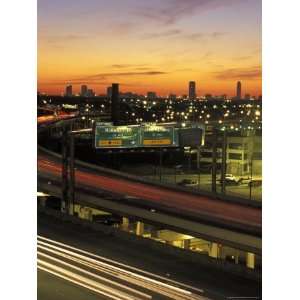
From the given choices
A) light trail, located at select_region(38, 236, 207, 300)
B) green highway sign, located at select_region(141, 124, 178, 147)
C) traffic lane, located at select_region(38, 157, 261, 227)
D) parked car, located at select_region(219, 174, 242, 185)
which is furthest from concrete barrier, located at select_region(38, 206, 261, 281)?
parked car, located at select_region(219, 174, 242, 185)

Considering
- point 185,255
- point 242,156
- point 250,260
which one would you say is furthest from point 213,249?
point 242,156

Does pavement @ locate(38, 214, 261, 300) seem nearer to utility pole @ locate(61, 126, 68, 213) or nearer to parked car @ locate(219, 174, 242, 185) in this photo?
utility pole @ locate(61, 126, 68, 213)

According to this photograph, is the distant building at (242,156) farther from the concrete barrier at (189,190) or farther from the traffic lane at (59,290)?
the traffic lane at (59,290)

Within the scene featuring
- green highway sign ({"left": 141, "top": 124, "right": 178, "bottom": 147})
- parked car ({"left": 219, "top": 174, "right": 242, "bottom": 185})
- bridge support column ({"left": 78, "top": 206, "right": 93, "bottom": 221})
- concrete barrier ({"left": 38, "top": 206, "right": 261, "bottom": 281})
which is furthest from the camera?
parked car ({"left": 219, "top": 174, "right": 242, "bottom": 185})

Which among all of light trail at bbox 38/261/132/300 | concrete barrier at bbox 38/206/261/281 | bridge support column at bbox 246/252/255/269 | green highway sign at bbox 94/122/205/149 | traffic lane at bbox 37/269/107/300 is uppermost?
green highway sign at bbox 94/122/205/149

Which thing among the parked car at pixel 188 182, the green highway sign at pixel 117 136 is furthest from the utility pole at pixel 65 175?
the parked car at pixel 188 182

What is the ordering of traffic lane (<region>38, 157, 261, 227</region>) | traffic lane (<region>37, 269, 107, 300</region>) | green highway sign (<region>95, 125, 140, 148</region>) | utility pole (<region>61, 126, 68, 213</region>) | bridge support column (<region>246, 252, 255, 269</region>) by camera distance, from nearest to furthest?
traffic lane (<region>37, 269, 107, 300</region>) < bridge support column (<region>246, 252, 255, 269</region>) < green highway sign (<region>95, 125, 140, 148</region>) < utility pole (<region>61, 126, 68, 213</region>) < traffic lane (<region>38, 157, 261, 227</region>)
